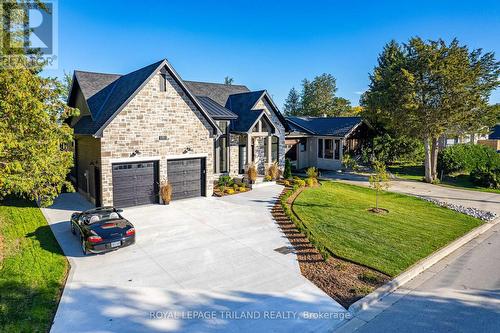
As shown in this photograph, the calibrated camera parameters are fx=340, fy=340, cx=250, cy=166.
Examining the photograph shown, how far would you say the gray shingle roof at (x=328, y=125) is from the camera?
3128 cm

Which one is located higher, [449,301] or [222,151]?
[222,151]

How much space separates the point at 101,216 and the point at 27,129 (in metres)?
3.91

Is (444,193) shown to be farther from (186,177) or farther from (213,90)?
(213,90)

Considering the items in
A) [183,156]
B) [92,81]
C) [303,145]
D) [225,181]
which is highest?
[92,81]

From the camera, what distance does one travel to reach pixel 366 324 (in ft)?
26.4

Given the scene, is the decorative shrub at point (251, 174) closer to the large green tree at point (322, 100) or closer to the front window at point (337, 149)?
the front window at point (337, 149)

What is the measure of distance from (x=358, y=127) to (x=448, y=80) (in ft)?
30.0

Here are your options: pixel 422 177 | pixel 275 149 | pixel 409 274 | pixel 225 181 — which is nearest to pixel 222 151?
pixel 225 181

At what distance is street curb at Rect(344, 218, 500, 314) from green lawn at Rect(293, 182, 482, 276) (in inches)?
8.7

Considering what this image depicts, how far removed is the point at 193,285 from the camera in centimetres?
964

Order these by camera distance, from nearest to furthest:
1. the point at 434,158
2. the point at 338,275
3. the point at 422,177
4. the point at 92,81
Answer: the point at 338,275 < the point at 92,81 < the point at 434,158 < the point at 422,177

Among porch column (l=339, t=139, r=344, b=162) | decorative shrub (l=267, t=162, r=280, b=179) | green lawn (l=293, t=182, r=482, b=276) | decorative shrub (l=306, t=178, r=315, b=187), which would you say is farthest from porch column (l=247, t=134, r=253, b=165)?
porch column (l=339, t=139, r=344, b=162)

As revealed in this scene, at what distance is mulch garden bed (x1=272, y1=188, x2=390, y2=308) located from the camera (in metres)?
9.29

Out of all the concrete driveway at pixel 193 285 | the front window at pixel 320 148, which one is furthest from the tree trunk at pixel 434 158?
the concrete driveway at pixel 193 285
